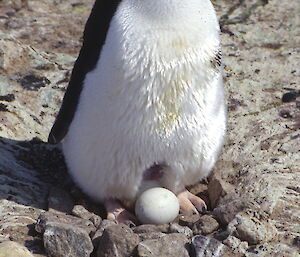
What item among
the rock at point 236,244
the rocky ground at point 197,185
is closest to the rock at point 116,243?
the rocky ground at point 197,185

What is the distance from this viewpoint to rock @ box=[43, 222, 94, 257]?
241 centimetres

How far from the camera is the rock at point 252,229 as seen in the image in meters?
2.51

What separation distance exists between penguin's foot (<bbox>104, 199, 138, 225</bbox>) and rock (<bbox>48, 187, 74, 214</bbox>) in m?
0.17

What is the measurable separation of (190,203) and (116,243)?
66 cm

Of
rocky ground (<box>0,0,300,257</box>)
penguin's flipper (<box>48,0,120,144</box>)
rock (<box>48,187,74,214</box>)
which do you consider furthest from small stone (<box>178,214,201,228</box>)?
penguin's flipper (<box>48,0,120,144</box>)

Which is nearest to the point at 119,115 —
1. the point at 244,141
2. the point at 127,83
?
the point at 127,83

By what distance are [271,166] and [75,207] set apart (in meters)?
0.88

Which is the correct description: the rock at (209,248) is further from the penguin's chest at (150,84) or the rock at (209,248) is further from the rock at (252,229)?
the penguin's chest at (150,84)

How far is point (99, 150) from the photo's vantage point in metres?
2.82

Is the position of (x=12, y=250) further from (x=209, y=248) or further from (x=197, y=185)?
(x=197, y=185)

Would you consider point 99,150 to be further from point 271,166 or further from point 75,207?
point 271,166

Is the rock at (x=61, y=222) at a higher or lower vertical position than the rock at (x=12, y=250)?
lower

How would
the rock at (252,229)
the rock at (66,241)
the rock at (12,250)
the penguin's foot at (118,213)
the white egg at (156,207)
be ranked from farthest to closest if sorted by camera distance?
the penguin's foot at (118,213), the white egg at (156,207), the rock at (252,229), the rock at (66,241), the rock at (12,250)

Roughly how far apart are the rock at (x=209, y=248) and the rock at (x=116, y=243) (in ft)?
0.67
